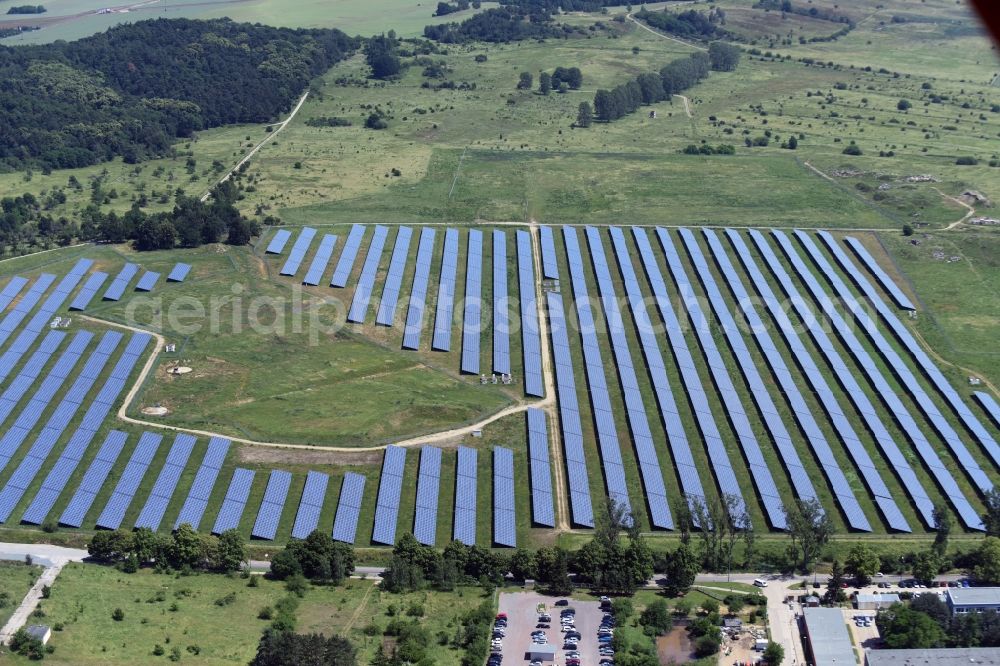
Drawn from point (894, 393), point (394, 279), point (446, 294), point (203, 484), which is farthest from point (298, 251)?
point (894, 393)

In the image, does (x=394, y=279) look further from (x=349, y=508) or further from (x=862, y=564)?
(x=862, y=564)

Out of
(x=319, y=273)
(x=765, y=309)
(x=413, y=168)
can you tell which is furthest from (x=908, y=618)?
(x=413, y=168)

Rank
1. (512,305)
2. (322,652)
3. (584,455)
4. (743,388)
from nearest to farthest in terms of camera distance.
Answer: (322,652)
(584,455)
(743,388)
(512,305)

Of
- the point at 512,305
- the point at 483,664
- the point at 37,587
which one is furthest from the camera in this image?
the point at 512,305

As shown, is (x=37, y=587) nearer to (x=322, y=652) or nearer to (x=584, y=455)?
(x=322, y=652)

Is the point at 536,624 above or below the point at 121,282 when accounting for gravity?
below

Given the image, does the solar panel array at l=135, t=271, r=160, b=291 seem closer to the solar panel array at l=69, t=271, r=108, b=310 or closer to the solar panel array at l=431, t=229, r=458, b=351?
the solar panel array at l=69, t=271, r=108, b=310
